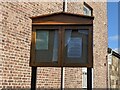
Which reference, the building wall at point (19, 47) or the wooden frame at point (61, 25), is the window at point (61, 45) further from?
the building wall at point (19, 47)

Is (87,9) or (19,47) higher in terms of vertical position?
(87,9)

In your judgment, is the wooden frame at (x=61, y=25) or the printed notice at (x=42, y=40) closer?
the wooden frame at (x=61, y=25)

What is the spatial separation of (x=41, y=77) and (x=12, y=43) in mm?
1735

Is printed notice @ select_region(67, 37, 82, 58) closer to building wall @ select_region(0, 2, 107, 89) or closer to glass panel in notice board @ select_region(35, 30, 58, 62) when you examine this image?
glass panel in notice board @ select_region(35, 30, 58, 62)

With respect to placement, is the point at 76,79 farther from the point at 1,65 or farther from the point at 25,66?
the point at 1,65

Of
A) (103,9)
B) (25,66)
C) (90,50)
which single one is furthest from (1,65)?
(103,9)

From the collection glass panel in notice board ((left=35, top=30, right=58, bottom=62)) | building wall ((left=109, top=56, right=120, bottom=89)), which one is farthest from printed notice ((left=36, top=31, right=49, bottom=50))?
building wall ((left=109, top=56, right=120, bottom=89))

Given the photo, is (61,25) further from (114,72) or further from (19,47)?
(114,72)

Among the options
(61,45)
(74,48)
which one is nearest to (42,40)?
(61,45)

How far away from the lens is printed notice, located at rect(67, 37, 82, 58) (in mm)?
5363

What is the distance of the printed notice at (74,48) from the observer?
5.36 m

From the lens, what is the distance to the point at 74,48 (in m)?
5.45

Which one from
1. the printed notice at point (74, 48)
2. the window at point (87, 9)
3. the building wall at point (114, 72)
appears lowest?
the building wall at point (114, 72)

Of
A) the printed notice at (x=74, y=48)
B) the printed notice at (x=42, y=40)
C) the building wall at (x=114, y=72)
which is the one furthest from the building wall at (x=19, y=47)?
the building wall at (x=114, y=72)
